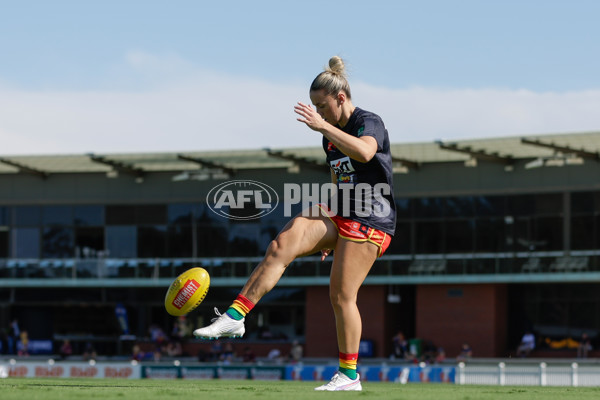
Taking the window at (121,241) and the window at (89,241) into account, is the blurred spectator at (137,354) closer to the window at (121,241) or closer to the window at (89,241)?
the window at (121,241)

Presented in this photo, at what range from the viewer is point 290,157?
42938mm

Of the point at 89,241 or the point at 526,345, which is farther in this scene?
the point at 89,241

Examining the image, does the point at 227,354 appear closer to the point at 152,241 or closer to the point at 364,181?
the point at 152,241

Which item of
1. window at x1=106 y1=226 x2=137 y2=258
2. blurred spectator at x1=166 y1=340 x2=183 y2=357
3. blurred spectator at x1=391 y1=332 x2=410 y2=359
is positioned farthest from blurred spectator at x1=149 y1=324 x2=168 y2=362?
blurred spectator at x1=391 y1=332 x2=410 y2=359

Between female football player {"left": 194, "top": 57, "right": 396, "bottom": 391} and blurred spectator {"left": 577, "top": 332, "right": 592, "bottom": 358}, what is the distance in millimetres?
35352

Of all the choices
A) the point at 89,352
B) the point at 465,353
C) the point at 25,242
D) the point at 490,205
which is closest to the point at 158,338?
the point at 89,352

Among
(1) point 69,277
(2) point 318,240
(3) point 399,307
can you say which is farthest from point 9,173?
(2) point 318,240

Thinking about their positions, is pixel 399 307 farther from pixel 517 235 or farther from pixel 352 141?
pixel 352 141

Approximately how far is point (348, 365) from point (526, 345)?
3632 cm

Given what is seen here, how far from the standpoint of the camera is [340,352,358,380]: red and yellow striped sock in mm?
7336

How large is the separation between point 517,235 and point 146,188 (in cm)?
1786

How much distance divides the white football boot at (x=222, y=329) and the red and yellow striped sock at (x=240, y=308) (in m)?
0.03

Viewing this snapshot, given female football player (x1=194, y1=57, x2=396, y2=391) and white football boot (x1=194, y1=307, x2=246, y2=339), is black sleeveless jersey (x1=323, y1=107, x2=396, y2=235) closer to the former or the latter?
female football player (x1=194, y1=57, x2=396, y2=391)

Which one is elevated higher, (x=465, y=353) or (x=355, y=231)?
(x=355, y=231)
